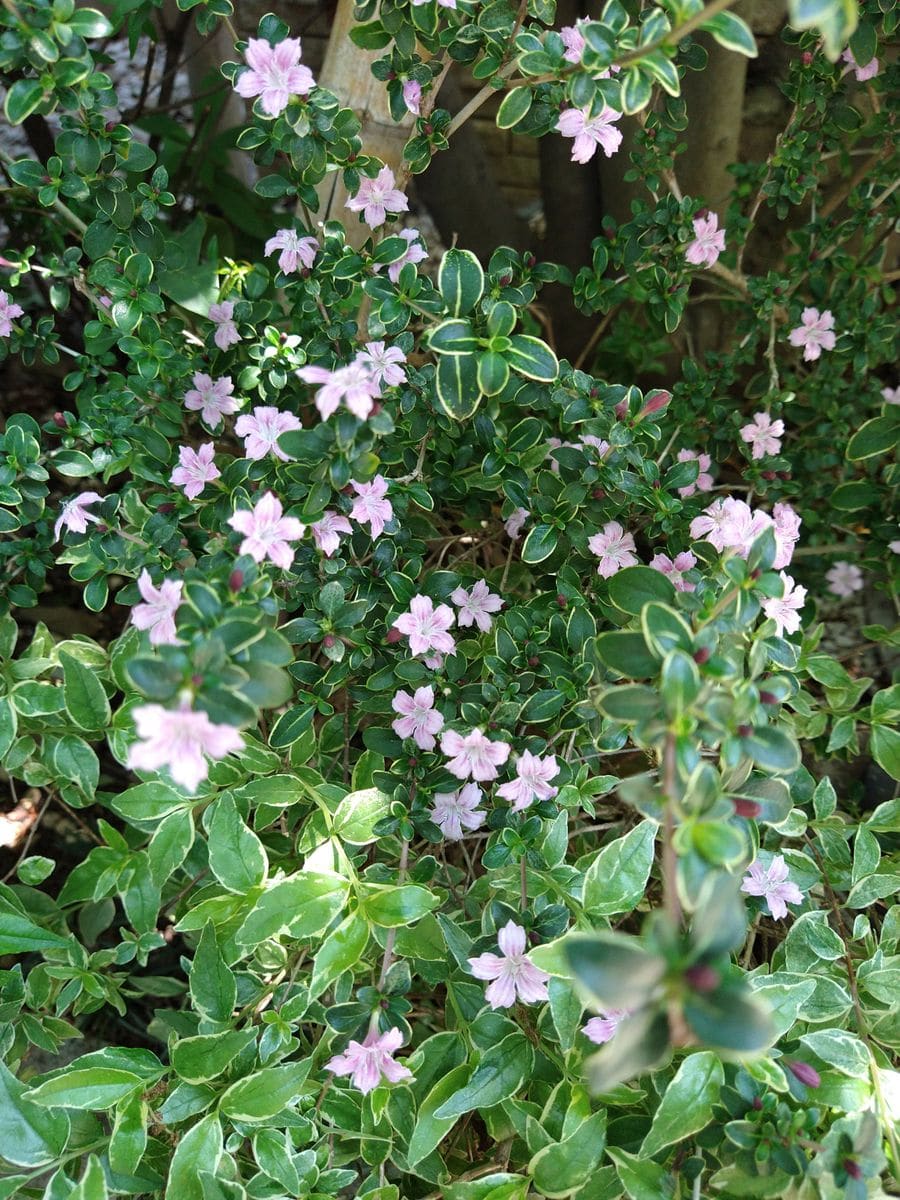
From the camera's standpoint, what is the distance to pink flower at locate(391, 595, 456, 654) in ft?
3.06

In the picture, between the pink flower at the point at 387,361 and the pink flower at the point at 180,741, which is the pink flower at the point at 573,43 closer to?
the pink flower at the point at 387,361

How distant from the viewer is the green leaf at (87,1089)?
880 millimetres

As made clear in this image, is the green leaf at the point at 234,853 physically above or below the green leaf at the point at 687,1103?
below

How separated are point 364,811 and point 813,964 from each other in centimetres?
47

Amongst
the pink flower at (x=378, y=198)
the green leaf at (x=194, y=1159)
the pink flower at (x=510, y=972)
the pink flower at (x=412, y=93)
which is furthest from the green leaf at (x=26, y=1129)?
the pink flower at (x=412, y=93)

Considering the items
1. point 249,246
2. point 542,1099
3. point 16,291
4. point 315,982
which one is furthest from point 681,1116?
point 249,246

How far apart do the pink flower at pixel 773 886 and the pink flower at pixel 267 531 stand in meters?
0.56

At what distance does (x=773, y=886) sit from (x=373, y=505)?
55 centimetres

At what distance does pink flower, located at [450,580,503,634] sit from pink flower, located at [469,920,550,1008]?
0.33m

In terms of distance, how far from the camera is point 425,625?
941mm

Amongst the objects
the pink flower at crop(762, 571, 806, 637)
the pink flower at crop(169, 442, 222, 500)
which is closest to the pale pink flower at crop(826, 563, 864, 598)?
the pink flower at crop(762, 571, 806, 637)

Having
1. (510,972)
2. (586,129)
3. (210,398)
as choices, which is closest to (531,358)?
(586,129)

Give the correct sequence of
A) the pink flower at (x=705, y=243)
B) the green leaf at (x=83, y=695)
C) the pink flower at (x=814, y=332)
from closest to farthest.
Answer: the green leaf at (x=83, y=695), the pink flower at (x=705, y=243), the pink flower at (x=814, y=332)

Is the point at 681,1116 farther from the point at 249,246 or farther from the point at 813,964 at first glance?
the point at 249,246
